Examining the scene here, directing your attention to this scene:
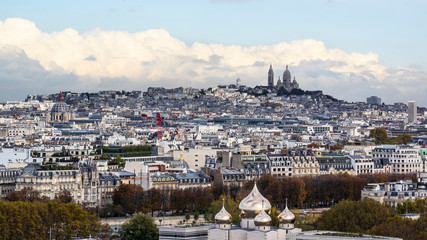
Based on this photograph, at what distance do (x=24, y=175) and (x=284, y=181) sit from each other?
16.0 m

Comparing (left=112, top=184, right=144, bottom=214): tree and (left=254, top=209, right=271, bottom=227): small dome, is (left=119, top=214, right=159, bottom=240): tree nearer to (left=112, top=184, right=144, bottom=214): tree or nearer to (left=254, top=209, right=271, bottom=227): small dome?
(left=254, top=209, right=271, bottom=227): small dome

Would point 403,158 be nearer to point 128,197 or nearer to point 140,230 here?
point 128,197

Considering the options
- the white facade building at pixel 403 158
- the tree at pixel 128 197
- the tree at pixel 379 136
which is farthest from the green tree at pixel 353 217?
the tree at pixel 379 136

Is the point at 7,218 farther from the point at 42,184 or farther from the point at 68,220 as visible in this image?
the point at 42,184

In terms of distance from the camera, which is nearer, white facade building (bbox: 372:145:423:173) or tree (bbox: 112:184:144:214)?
tree (bbox: 112:184:144:214)

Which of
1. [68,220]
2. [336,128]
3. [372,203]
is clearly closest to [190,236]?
[68,220]

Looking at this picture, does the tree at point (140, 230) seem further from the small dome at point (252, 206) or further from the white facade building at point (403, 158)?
the white facade building at point (403, 158)

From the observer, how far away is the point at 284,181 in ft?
224

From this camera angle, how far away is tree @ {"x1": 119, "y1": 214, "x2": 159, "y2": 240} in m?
49.4

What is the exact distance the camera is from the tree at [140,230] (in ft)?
162

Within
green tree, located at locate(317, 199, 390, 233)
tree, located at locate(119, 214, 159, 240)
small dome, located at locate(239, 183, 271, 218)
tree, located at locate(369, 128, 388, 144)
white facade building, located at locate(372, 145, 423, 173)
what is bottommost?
tree, located at locate(119, 214, 159, 240)

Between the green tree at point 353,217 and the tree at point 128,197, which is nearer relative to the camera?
the green tree at point 353,217

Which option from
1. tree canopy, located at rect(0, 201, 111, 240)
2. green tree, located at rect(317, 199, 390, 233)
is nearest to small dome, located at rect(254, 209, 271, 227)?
green tree, located at rect(317, 199, 390, 233)

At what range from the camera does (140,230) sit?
49656 mm
